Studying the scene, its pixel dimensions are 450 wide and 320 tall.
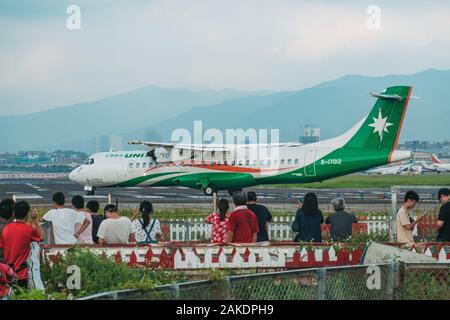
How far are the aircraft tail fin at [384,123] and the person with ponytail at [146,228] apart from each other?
30.3 m

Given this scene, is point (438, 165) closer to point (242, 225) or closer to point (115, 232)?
point (242, 225)

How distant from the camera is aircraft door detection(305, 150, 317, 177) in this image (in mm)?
46219

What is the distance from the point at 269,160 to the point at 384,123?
5766 millimetres

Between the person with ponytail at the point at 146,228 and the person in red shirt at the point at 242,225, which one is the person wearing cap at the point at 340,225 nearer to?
the person in red shirt at the point at 242,225

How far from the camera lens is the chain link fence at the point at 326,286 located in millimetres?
9737

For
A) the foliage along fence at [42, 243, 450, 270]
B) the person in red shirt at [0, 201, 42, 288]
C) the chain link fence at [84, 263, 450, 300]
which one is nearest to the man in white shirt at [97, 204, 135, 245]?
the foliage along fence at [42, 243, 450, 270]

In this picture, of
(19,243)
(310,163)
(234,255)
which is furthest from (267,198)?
(19,243)

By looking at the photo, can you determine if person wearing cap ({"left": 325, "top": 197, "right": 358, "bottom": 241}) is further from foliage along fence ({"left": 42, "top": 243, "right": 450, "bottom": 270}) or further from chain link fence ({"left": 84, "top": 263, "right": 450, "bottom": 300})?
chain link fence ({"left": 84, "top": 263, "right": 450, "bottom": 300})

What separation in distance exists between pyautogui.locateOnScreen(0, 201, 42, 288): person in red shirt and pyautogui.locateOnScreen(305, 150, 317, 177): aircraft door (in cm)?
3405

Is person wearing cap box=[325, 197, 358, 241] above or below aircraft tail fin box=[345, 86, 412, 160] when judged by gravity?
below

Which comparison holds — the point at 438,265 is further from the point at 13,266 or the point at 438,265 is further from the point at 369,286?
the point at 13,266

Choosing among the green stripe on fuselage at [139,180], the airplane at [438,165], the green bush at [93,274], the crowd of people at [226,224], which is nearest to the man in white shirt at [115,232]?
the crowd of people at [226,224]

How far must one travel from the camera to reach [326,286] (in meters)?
11.0
